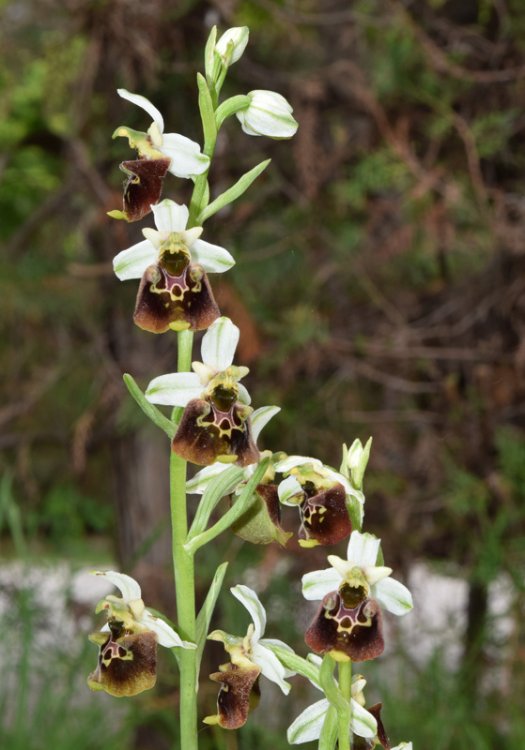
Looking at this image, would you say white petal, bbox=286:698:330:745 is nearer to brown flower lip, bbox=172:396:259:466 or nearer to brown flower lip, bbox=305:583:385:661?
brown flower lip, bbox=305:583:385:661

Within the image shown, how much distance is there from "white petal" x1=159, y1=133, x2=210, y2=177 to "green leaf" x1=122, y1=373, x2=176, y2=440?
0.83 feet

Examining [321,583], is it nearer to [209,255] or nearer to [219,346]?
[219,346]

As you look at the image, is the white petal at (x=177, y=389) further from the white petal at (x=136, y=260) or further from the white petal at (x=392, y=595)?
the white petal at (x=392, y=595)

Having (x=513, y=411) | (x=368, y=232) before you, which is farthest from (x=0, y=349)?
(x=513, y=411)

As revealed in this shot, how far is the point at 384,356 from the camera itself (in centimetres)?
314

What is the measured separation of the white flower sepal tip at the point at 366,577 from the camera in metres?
1.05

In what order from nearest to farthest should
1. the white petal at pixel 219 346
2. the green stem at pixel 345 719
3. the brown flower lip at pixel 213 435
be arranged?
1. the green stem at pixel 345 719
2. the brown flower lip at pixel 213 435
3. the white petal at pixel 219 346

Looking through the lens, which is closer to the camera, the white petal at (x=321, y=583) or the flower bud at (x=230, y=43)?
the white petal at (x=321, y=583)

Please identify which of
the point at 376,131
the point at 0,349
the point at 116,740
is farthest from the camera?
the point at 0,349

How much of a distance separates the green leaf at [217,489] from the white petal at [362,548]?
141 mm

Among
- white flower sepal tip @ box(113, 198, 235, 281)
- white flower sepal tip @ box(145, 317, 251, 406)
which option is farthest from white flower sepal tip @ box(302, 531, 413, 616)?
white flower sepal tip @ box(113, 198, 235, 281)

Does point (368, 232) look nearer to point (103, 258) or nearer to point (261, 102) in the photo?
point (103, 258)

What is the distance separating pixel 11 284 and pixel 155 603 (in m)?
1.11

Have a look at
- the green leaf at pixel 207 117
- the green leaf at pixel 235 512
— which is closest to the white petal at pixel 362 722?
the green leaf at pixel 235 512
